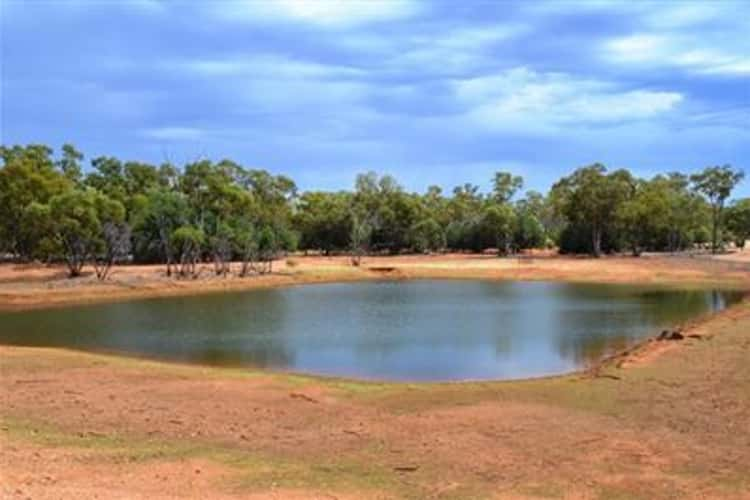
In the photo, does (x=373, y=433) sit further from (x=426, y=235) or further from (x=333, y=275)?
(x=426, y=235)

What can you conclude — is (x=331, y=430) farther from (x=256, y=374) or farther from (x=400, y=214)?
(x=400, y=214)

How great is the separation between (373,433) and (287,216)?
Answer: 3136 inches

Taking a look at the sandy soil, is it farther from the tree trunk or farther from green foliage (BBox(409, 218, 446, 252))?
green foliage (BBox(409, 218, 446, 252))

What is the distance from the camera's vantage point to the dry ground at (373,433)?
336 inches

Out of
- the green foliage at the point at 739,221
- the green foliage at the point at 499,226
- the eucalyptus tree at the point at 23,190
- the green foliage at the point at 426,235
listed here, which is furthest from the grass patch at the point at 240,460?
the green foliage at the point at 739,221

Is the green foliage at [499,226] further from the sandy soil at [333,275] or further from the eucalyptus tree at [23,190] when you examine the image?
the eucalyptus tree at [23,190]

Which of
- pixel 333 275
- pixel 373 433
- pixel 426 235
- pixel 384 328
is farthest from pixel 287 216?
pixel 373 433

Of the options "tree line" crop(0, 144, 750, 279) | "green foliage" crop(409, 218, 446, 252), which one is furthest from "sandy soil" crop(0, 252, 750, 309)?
"green foliage" crop(409, 218, 446, 252)

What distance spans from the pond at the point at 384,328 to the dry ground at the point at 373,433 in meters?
3.25

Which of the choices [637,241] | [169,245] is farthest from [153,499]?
[637,241]

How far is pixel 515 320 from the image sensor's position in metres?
30.9

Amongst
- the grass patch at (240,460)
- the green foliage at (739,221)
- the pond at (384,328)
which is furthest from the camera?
the green foliage at (739,221)

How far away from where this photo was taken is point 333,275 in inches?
2399

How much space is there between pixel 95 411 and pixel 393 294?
33.8m
